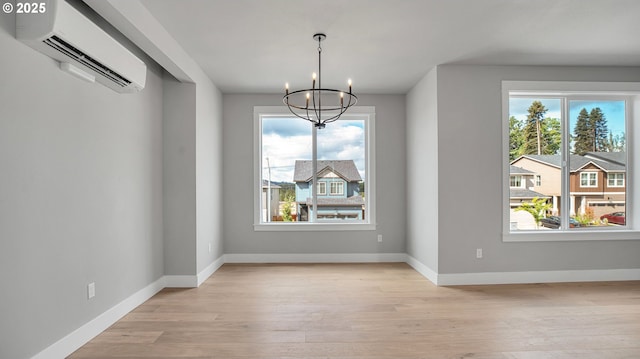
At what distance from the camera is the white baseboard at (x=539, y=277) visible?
430 cm

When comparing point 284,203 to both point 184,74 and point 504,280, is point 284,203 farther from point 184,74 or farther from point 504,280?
point 504,280

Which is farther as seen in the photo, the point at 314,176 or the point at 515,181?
the point at 314,176

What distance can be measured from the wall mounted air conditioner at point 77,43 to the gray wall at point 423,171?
326 cm

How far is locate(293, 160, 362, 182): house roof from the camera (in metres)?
5.79

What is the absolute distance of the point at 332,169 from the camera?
19.0 feet

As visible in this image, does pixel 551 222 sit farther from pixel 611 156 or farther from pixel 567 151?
pixel 611 156

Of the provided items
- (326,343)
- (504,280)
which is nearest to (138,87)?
(326,343)

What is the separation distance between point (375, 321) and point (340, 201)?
2802 millimetres

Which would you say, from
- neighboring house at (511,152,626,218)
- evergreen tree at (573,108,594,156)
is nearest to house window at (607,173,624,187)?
neighboring house at (511,152,626,218)

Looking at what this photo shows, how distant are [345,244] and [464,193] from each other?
2.01m

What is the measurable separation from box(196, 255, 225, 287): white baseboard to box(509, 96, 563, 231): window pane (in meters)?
3.83

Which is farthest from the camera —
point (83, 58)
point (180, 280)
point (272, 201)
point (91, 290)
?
point (272, 201)

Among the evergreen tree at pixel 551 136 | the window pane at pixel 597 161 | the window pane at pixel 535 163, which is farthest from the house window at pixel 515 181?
the window pane at pixel 597 161

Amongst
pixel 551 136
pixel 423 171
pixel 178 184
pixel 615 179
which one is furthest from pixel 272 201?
pixel 615 179
